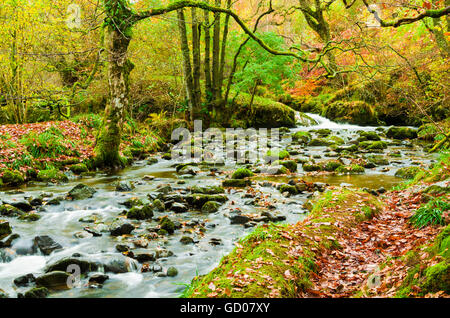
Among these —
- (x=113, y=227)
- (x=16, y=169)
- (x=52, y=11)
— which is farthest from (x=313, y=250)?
(x=52, y=11)

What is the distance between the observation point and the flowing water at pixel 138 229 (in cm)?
398

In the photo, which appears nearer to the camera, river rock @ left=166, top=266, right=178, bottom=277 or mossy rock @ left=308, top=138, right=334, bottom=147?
river rock @ left=166, top=266, right=178, bottom=277

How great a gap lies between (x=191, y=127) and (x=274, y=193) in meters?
10.6

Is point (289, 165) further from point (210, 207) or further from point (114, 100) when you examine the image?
point (114, 100)

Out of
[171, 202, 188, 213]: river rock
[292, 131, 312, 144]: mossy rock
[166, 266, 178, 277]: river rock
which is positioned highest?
[292, 131, 312, 144]: mossy rock

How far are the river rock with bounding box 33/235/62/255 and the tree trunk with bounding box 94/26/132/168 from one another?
5.27 metres

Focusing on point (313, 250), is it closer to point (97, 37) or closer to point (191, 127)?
point (191, 127)

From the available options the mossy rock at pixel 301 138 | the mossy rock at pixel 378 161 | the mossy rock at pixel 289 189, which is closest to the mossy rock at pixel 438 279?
the mossy rock at pixel 289 189

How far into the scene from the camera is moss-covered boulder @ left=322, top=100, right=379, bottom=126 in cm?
2020

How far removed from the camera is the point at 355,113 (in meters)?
20.4

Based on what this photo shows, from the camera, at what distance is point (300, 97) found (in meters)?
26.5

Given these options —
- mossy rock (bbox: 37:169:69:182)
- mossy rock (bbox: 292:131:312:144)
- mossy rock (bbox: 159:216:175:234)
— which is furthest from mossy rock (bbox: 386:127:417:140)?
mossy rock (bbox: 37:169:69:182)

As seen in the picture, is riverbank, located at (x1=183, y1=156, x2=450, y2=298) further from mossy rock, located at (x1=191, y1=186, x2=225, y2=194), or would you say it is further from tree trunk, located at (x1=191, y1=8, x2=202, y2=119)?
tree trunk, located at (x1=191, y1=8, x2=202, y2=119)

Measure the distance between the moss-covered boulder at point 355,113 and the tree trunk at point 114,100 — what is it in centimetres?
1520
